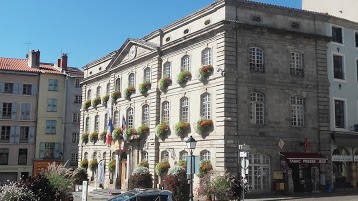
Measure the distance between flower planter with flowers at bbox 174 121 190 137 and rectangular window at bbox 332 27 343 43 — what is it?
1230cm

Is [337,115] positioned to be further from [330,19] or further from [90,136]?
[90,136]

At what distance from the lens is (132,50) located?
127 ft

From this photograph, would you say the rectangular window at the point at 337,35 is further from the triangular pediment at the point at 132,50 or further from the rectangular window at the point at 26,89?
the rectangular window at the point at 26,89

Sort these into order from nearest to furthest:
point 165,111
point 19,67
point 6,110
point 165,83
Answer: point 165,83 < point 165,111 < point 6,110 < point 19,67

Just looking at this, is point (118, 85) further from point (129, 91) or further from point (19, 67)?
point (19, 67)

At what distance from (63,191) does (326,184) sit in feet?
61.5

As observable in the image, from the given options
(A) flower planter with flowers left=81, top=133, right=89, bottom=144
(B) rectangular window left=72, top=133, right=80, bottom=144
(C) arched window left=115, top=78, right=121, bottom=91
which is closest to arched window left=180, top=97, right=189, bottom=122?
(C) arched window left=115, top=78, right=121, bottom=91

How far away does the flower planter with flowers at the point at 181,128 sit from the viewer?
3052 cm

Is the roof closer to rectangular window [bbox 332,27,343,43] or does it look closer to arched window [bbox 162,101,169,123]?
arched window [bbox 162,101,169,123]

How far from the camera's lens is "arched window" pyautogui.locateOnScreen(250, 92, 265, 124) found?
2833 cm

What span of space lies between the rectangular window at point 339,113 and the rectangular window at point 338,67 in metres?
1.87

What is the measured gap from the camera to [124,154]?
126ft

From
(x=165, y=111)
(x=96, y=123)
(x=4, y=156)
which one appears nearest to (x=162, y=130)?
(x=165, y=111)

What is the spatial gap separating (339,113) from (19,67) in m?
39.6
